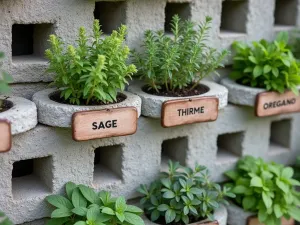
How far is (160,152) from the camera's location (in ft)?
7.23

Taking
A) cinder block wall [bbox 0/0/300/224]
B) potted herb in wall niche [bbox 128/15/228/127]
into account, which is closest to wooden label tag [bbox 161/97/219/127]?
potted herb in wall niche [bbox 128/15/228/127]

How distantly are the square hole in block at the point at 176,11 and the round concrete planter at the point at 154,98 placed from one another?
11.0 inches

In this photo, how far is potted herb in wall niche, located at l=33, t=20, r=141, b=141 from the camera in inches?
71.9

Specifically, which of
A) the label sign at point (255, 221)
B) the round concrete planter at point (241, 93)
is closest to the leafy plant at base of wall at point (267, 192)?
the label sign at point (255, 221)

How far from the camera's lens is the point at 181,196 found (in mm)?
2064

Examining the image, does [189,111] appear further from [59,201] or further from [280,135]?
[280,135]

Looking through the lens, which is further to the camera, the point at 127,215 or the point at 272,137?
the point at 272,137

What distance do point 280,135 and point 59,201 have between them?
1.12 m

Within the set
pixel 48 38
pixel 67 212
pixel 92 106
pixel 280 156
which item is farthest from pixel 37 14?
pixel 280 156

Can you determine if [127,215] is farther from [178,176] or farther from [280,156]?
[280,156]

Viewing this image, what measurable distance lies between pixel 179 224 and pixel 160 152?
0.27 metres

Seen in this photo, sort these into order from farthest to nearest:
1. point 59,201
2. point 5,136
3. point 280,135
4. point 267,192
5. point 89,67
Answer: point 280,135 → point 267,192 → point 59,201 → point 89,67 → point 5,136

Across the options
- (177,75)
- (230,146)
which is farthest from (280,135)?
(177,75)

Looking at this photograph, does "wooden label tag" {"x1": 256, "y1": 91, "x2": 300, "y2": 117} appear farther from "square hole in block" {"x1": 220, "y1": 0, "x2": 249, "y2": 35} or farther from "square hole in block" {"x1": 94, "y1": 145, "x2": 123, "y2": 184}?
"square hole in block" {"x1": 94, "y1": 145, "x2": 123, "y2": 184}
